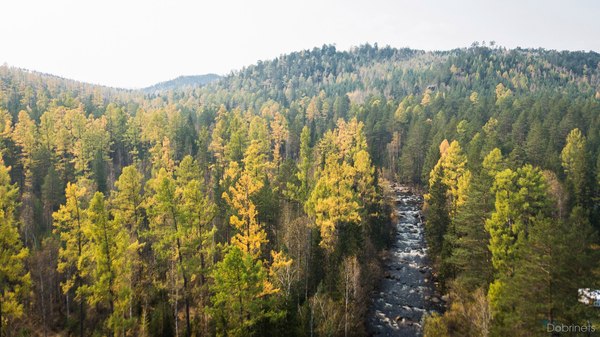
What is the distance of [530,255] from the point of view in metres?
20.6

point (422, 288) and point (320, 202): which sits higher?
point (320, 202)

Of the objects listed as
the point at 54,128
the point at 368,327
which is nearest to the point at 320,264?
the point at 368,327

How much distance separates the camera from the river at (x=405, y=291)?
3375 cm

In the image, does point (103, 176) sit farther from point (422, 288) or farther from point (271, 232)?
point (422, 288)

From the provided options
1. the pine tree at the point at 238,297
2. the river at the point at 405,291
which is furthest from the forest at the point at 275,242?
the river at the point at 405,291

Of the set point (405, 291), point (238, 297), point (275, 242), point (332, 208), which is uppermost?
point (332, 208)

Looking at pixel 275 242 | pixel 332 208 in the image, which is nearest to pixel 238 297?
pixel 332 208

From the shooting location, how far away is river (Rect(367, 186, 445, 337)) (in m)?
33.8

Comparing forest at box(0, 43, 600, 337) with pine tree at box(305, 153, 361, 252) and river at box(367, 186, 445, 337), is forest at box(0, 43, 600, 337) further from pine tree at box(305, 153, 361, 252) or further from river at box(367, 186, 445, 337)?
river at box(367, 186, 445, 337)

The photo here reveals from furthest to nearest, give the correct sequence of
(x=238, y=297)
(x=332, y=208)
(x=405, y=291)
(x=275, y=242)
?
(x=275, y=242), (x=405, y=291), (x=332, y=208), (x=238, y=297)

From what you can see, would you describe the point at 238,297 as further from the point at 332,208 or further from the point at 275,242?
the point at 275,242

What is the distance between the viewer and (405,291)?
132 ft

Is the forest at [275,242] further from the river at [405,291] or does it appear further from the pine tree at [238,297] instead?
the river at [405,291]

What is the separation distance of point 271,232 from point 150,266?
13.3m
